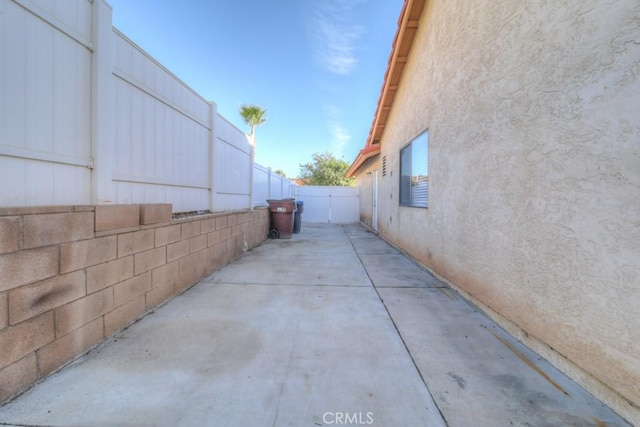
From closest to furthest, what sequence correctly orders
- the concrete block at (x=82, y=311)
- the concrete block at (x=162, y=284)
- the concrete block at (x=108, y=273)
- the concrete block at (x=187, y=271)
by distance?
the concrete block at (x=82, y=311)
the concrete block at (x=108, y=273)
the concrete block at (x=162, y=284)
the concrete block at (x=187, y=271)

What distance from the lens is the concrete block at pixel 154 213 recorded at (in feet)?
9.93

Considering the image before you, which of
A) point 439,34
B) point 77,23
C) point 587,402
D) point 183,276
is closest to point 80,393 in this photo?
point 183,276

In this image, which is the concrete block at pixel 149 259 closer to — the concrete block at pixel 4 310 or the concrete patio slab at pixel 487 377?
the concrete block at pixel 4 310

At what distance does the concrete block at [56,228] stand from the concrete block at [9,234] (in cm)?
4

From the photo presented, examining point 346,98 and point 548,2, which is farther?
point 346,98

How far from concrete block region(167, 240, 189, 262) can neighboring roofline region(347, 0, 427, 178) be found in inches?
247

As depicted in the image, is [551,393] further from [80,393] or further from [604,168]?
[80,393]

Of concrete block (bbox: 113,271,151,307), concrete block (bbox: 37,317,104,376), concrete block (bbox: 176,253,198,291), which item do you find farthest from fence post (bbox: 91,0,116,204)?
concrete block (bbox: 176,253,198,291)

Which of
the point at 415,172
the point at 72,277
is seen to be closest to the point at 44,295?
the point at 72,277

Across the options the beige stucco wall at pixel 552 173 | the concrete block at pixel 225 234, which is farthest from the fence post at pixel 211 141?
the beige stucco wall at pixel 552 173

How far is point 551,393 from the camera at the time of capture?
1.97 meters

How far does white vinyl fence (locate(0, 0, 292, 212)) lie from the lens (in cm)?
190

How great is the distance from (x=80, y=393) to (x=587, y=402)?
3545mm

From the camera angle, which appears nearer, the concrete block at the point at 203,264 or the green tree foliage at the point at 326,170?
the concrete block at the point at 203,264
